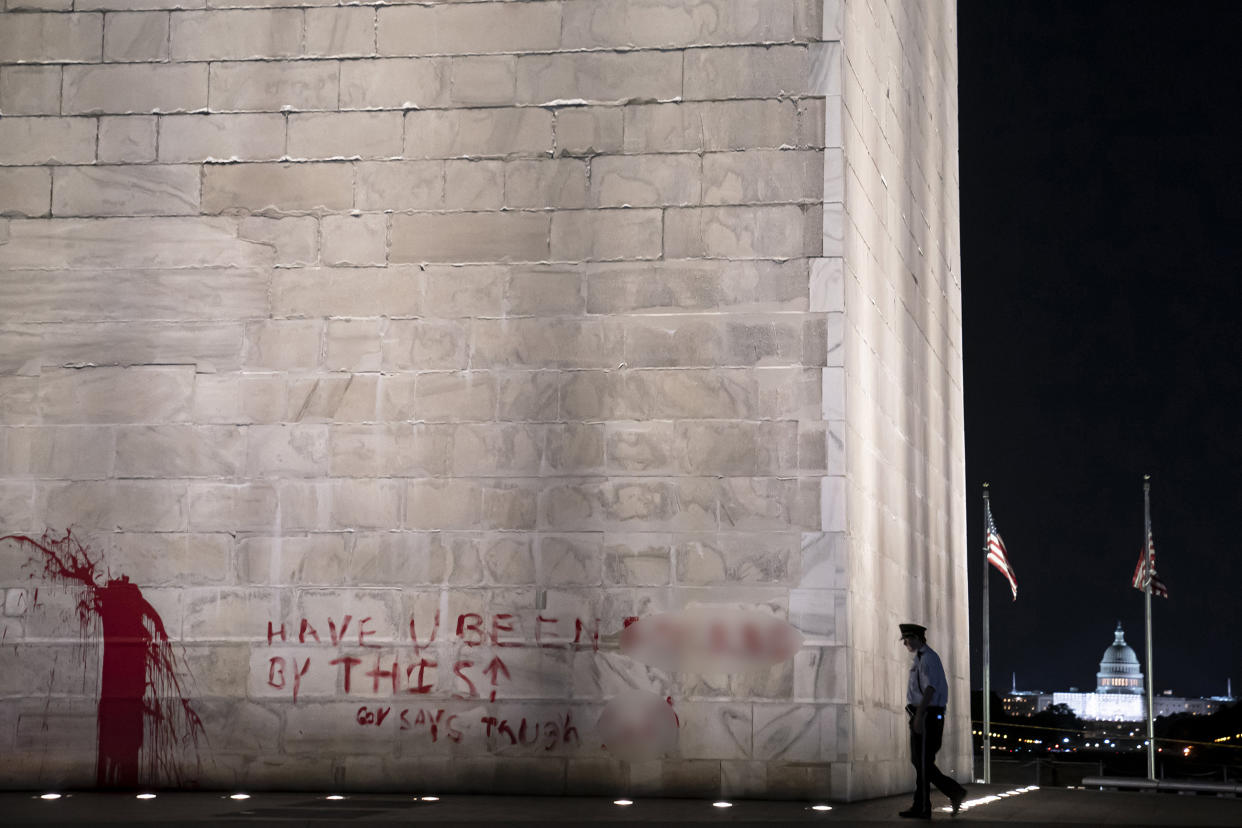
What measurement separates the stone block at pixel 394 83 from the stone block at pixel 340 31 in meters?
0.19

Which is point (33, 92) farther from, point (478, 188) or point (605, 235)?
point (605, 235)

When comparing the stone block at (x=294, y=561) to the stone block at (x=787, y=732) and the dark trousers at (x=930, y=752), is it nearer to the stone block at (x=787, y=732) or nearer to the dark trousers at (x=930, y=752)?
the stone block at (x=787, y=732)

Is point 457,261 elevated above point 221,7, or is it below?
below

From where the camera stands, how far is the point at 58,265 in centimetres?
1952

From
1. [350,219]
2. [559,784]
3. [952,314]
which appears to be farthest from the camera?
[952,314]

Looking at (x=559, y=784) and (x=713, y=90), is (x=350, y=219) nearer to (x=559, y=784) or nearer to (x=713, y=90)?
(x=713, y=90)

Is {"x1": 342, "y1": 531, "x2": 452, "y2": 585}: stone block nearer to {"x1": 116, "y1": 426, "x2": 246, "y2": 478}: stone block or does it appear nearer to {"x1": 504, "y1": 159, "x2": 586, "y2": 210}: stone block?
{"x1": 116, "y1": 426, "x2": 246, "y2": 478}: stone block

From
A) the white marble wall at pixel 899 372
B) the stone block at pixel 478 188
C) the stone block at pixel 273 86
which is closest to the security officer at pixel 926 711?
the white marble wall at pixel 899 372

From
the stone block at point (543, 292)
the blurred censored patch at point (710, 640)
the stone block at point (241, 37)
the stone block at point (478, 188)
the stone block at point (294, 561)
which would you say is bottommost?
the blurred censored patch at point (710, 640)

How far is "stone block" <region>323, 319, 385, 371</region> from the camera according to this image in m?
18.9

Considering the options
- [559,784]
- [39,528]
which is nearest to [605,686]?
[559,784]

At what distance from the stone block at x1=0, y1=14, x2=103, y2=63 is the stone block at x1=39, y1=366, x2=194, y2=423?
3.75 m

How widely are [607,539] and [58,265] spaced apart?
23.5 feet

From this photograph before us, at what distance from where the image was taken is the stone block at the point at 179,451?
19.0 m
